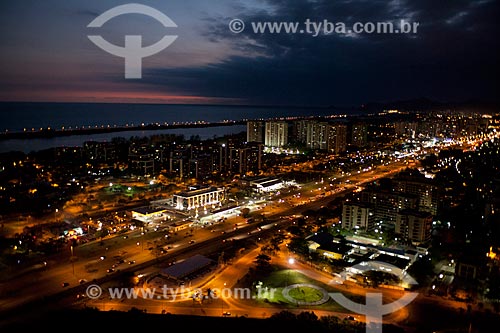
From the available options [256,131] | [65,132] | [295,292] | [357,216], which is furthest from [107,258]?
[65,132]

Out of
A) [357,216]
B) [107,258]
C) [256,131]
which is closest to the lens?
[107,258]

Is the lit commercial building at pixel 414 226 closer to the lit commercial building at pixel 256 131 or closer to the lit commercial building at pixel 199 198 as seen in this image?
the lit commercial building at pixel 199 198

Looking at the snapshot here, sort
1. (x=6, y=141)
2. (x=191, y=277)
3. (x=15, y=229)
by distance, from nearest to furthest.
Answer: (x=191, y=277), (x=15, y=229), (x=6, y=141)

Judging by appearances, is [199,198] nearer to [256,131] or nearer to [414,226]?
[414,226]

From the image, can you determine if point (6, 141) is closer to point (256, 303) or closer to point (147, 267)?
point (147, 267)

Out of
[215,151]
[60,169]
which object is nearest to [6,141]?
[60,169]

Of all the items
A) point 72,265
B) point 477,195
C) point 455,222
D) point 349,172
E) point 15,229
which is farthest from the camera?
point 349,172

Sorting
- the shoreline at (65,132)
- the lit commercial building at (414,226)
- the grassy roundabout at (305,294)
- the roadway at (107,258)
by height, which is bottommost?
the grassy roundabout at (305,294)

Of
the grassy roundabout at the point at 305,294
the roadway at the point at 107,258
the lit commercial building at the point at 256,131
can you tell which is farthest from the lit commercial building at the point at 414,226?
the lit commercial building at the point at 256,131
